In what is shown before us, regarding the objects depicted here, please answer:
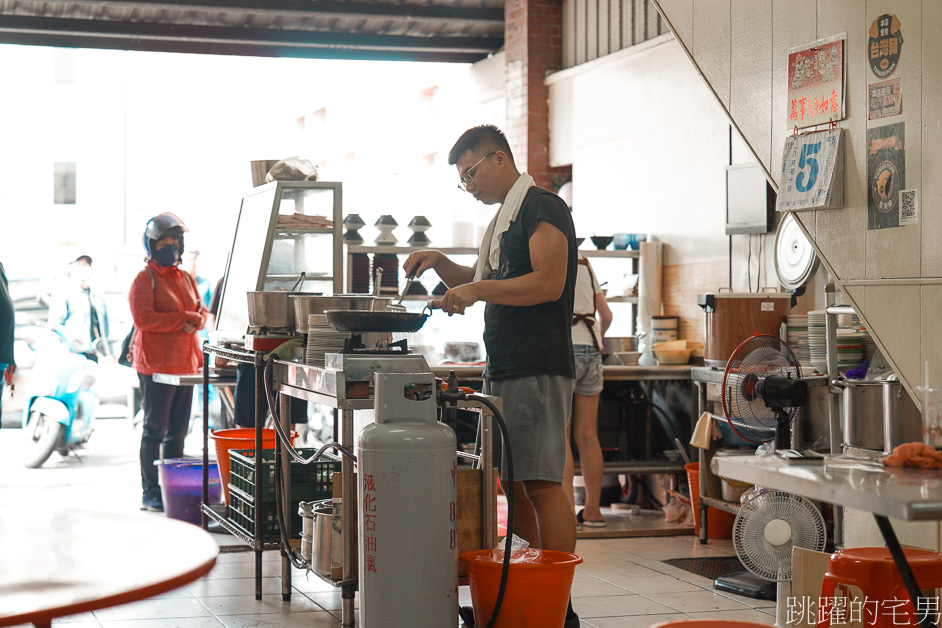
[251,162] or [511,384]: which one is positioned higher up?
[251,162]

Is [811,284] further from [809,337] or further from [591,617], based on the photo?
[591,617]

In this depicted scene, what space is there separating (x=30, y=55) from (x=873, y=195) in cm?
1734

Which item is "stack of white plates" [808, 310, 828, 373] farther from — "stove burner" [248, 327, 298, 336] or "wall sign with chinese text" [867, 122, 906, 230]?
"stove burner" [248, 327, 298, 336]

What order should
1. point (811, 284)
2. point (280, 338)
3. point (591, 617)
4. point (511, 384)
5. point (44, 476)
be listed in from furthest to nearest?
point (44, 476) < point (811, 284) < point (280, 338) < point (591, 617) < point (511, 384)

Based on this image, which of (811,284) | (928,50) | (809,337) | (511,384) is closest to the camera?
(928,50)

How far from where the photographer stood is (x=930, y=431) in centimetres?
234

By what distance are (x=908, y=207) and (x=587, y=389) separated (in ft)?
8.30

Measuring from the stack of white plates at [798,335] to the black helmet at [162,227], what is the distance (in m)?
3.57

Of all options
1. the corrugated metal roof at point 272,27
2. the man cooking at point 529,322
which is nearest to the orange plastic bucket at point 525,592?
the man cooking at point 529,322

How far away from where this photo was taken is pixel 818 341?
16.2 feet

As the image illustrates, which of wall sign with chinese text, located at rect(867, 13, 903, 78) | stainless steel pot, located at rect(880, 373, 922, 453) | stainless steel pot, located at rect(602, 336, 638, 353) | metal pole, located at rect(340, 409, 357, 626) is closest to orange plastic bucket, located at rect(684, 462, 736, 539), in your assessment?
stainless steel pot, located at rect(602, 336, 638, 353)

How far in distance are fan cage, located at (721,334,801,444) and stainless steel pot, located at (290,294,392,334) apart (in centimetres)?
141

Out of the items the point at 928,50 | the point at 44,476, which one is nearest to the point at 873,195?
the point at 928,50

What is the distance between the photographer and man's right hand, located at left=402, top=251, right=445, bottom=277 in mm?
3738
